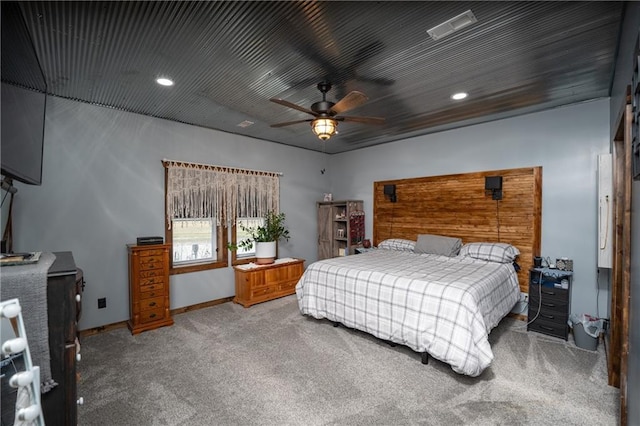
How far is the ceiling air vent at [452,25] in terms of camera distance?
196cm

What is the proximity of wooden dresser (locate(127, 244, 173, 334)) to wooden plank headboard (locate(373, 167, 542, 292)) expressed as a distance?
11.6 feet

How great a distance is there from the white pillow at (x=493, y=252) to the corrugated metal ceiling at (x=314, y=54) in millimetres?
1747

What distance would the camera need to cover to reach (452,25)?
204 centimetres

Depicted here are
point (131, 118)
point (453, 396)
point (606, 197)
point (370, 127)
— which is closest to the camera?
point (453, 396)

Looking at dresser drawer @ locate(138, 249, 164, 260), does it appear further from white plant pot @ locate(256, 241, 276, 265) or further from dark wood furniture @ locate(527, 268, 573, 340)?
dark wood furniture @ locate(527, 268, 573, 340)

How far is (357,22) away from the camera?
6.66 feet

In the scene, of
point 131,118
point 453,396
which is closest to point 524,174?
point 453,396

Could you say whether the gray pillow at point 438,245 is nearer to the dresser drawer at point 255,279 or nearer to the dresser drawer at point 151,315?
the dresser drawer at point 255,279

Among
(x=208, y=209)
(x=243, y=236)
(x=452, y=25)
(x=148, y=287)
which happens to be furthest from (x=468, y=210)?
(x=148, y=287)

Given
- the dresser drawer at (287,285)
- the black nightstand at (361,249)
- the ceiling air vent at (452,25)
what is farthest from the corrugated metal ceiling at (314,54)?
the dresser drawer at (287,285)

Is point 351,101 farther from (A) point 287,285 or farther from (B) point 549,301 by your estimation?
(A) point 287,285

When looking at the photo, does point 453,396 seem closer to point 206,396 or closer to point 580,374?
point 580,374

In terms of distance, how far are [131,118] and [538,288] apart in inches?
212

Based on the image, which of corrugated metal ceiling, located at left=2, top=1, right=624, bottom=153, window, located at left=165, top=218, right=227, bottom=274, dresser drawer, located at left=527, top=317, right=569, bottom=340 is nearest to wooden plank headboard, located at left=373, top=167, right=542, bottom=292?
dresser drawer, located at left=527, top=317, right=569, bottom=340
